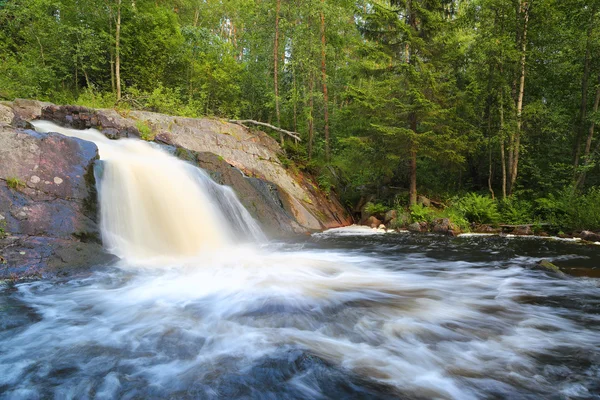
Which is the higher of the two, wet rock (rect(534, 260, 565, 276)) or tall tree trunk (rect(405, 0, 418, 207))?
tall tree trunk (rect(405, 0, 418, 207))

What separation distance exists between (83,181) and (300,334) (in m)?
5.91

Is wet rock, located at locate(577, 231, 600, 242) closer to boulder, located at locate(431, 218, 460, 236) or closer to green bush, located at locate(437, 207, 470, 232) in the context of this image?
green bush, located at locate(437, 207, 470, 232)

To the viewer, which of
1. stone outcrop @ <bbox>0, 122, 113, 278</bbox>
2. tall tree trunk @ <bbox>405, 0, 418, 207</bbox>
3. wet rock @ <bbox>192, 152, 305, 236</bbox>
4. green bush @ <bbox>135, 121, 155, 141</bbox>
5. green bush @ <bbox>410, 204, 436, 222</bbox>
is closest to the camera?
stone outcrop @ <bbox>0, 122, 113, 278</bbox>

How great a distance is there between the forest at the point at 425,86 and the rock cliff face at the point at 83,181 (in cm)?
201

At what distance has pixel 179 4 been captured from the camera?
82.4ft

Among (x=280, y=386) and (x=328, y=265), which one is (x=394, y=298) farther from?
(x=280, y=386)

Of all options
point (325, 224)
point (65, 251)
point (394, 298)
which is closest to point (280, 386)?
point (394, 298)

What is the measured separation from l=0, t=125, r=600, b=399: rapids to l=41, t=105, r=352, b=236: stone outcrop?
3674 millimetres

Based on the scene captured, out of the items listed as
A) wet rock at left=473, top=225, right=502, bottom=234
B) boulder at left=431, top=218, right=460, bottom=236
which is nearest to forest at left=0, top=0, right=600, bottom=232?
wet rock at left=473, top=225, right=502, bottom=234

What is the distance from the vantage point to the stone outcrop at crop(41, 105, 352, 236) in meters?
10.9

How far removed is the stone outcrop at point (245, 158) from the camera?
10945mm

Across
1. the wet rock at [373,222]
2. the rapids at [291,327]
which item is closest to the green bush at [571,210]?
the rapids at [291,327]

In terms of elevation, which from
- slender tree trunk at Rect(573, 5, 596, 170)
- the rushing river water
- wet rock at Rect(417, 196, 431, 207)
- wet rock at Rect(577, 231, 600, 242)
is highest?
slender tree trunk at Rect(573, 5, 596, 170)

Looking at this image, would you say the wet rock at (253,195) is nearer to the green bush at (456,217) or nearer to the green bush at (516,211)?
the green bush at (456,217)
